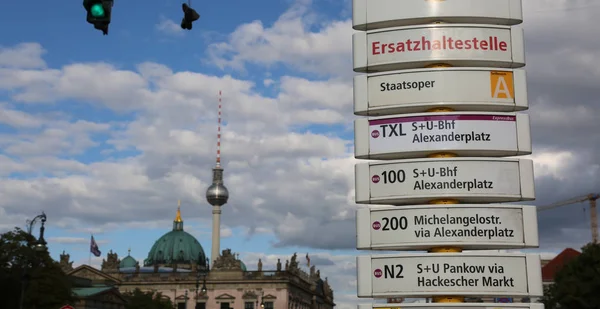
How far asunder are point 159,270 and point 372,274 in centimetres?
15562

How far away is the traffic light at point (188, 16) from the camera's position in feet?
53.8

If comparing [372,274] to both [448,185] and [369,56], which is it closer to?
[448,185]

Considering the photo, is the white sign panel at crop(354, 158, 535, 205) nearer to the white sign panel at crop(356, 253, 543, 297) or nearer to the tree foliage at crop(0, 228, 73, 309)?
the white sign panel at crop(356, 253, 543, 297)

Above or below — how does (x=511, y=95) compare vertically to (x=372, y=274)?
above

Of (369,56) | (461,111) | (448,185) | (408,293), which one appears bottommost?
(408,293)

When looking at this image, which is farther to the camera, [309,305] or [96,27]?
[309,305]

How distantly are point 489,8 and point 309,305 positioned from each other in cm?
16448

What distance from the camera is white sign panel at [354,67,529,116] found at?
2728cm

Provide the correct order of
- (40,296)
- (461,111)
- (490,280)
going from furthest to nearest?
1. (40,296)
2. (461,111)
3. (490,280)

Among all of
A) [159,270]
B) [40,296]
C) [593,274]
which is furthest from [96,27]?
[159,270]

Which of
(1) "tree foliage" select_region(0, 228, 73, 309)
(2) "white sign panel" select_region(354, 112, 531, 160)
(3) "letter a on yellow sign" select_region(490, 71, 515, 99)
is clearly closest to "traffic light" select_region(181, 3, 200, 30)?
(2) "white sign panel" select_region(354, 112, 531, 160)

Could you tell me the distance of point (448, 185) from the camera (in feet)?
86.9

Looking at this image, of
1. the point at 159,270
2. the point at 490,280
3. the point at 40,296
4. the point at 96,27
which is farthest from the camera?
the point at 159,270

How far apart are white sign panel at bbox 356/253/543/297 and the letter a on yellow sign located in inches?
232
